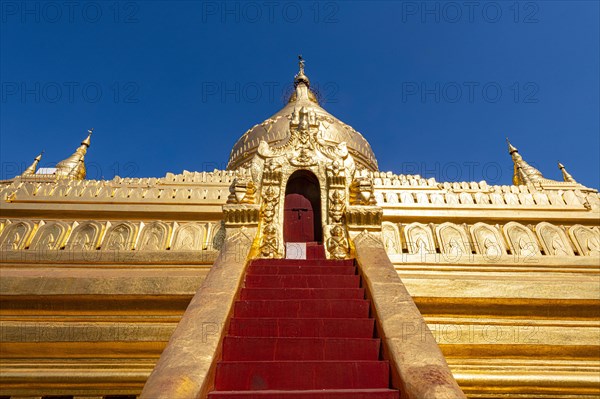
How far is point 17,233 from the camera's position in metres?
7.57

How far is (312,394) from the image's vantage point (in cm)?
324

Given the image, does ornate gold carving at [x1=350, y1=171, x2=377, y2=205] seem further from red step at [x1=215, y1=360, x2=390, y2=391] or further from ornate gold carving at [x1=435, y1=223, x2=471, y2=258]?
red step at [x1=215, y1=360, x2=390, y2=391]

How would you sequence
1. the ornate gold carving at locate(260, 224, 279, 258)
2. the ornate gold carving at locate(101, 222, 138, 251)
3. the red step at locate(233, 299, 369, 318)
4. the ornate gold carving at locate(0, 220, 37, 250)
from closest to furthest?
the red step at locate(233, 299, 369, 318), the ornate gold carving at locate(260, 224, 279, 258), the ornate gold carving at locate(0, 220, 37, 250), the ornate gold carving at locate(101, 222, 138, 251)

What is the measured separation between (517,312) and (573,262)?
6.54 ft

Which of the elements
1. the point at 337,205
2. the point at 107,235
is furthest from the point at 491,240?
the point at 107,235

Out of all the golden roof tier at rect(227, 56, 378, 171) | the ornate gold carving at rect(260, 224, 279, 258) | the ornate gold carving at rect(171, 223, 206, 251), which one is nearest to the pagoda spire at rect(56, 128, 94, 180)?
the golden roof tier at rect(227, 56, 378, 171)

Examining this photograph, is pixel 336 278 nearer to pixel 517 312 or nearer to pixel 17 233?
pixel 517 312

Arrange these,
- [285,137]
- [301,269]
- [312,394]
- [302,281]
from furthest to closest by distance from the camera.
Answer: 1. [285,137]
2. [301,269]
3. [302,281]
4. [312,394]

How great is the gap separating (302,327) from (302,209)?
3749 millimetres

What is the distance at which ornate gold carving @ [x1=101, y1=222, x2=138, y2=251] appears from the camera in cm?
747

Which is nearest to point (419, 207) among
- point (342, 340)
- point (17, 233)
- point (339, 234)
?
point (339, 234)

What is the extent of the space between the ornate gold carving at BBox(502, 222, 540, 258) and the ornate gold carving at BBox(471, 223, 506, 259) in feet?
0.60

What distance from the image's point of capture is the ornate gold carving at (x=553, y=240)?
748cm

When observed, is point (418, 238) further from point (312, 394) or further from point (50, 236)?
point (50, 236)
